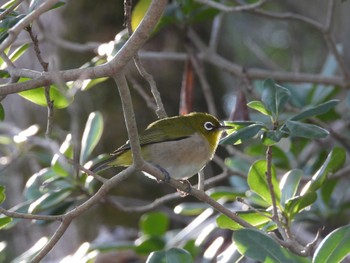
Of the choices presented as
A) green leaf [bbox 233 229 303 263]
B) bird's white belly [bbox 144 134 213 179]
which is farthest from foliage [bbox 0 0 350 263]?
bird's white belly [bbox 144 134 213 179]

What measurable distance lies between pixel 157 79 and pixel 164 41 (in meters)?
0.27

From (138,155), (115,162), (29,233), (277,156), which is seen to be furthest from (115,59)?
(29,233)

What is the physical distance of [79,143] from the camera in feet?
14.3

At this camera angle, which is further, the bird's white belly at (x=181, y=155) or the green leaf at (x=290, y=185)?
the bird's white belly at (x=181, y=155)

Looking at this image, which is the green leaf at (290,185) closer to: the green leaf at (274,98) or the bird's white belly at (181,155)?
the green leaf at (274,98)

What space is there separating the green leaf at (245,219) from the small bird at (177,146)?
49 centimetres

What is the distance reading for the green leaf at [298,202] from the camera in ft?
7.97

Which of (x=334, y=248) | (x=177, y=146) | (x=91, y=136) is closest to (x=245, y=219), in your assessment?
(x=334, y=248)

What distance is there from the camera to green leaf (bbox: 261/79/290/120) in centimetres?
248

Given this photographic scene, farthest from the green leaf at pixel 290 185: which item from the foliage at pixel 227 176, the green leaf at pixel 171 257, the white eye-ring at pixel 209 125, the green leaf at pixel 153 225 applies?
the green leaf at pixel 153 225

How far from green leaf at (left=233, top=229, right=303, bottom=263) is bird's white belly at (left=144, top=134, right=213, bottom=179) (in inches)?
44.0

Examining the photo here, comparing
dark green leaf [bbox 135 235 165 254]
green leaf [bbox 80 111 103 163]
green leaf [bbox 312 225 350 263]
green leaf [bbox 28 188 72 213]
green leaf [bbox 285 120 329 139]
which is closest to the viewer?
green leaf [bbox 312 225 350 263]

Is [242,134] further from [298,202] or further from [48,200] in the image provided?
[48,200]

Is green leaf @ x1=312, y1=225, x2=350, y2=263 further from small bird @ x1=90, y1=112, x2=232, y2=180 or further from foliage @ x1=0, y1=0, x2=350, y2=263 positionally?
small bird @ x1=90, y1=112, x2=232, y2=180
